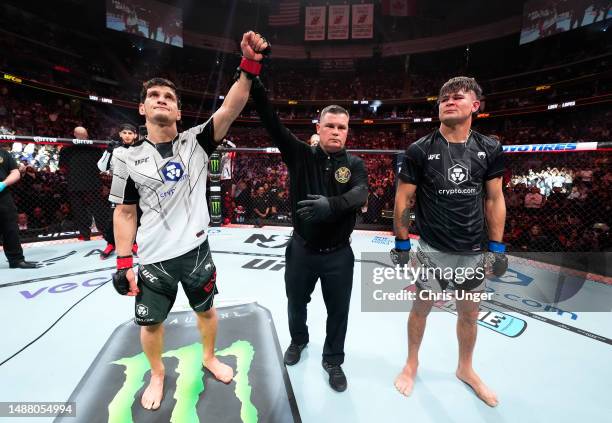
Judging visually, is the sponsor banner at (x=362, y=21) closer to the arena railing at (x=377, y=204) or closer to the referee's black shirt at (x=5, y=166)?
the arena railing at (x=377, y=204)

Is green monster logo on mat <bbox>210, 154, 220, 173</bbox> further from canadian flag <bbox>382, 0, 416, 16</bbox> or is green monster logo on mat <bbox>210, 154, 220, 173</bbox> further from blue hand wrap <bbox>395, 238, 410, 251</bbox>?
canadian flag <bbox>382, 0, 416, 16</bbox>

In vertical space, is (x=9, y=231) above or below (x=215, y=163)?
below

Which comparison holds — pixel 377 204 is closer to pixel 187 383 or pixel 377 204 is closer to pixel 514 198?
pixel 514 198

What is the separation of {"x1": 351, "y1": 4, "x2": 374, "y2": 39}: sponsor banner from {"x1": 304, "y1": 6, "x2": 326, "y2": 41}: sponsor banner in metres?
1.89

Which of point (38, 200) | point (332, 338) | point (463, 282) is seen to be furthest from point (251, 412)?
point (38, 200)

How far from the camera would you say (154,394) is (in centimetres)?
168

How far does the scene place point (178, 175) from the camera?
161cm

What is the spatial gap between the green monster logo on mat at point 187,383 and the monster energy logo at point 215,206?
4.22 m

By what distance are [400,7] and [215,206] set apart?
54.5 ft

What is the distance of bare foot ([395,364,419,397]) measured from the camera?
1.83m

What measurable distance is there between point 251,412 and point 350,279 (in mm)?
961

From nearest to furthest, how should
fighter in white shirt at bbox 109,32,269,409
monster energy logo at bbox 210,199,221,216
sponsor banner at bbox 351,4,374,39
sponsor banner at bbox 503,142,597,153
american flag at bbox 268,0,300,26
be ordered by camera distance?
1. fighter in white shirt at bbox 109,32,269,409
2. sponsor banner at bbox 503,142,597,153
3. monster energy logo at bbox 210,199,221,216
4. american flag at bbox 268,0,300,26
5. sponsor banner at bbox 351,4,374,39

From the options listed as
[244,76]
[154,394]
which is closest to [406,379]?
[154,394]

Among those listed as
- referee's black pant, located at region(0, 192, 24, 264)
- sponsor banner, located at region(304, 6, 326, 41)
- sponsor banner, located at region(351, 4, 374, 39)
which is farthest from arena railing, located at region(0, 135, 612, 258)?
sponsor banner, located at region(304, 6, 326, 41)
